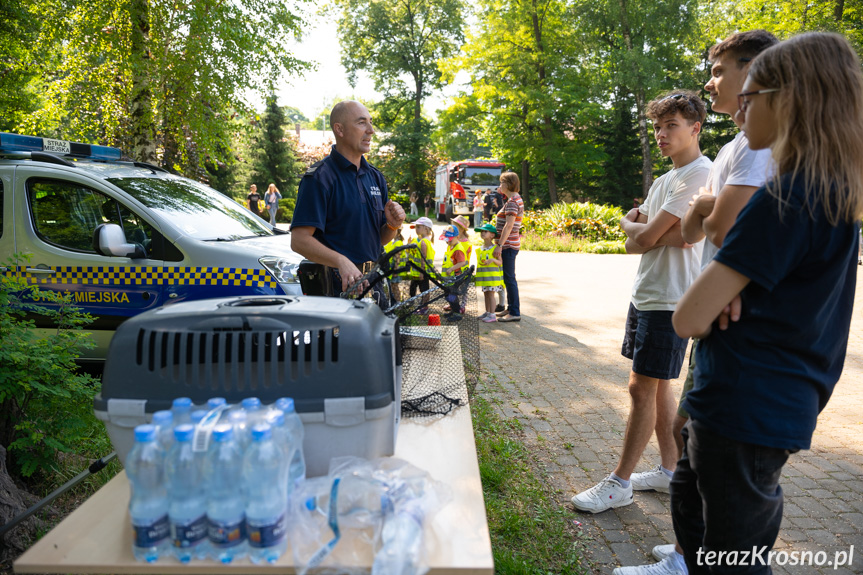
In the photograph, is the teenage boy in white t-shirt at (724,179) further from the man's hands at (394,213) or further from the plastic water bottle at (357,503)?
the man's hands at (394,213)

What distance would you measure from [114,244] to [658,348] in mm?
4202

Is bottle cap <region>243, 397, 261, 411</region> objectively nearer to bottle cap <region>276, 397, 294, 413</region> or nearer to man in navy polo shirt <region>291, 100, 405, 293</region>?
bottle cap <region>276, 397, 294, 413</region>

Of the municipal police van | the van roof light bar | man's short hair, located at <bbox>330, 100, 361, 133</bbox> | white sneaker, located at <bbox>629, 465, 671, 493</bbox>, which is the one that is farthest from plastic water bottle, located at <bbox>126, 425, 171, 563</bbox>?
the van roof light bar

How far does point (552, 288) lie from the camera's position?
11.5 metres

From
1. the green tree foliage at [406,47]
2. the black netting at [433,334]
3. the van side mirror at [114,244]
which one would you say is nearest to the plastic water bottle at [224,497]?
the black netting at [433,334]

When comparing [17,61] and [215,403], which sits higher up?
[17,61]

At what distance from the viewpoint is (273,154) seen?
1428 inches

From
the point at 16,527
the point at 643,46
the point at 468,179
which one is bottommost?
the point at 16,527

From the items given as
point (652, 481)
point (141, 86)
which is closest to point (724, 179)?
point (652, 481)

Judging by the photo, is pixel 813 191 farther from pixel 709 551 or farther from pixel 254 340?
pixel 254 340

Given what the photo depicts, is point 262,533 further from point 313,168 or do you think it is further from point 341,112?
point 341,112

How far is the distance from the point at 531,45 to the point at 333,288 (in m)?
28.3

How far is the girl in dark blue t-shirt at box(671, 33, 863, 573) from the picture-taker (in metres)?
1.52

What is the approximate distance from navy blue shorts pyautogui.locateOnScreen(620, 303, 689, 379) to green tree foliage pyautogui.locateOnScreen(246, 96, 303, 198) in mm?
34637
